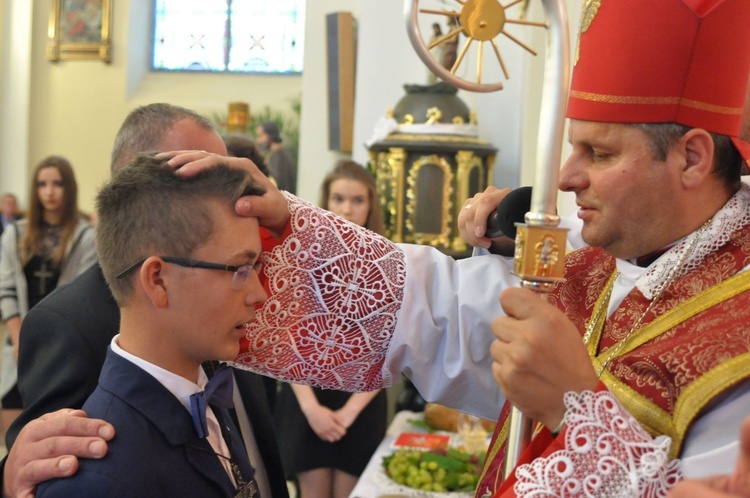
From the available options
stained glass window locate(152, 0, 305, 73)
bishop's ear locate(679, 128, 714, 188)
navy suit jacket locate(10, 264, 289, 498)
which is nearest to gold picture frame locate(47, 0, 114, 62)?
stained glass window locate(152, 0, 305, 73)

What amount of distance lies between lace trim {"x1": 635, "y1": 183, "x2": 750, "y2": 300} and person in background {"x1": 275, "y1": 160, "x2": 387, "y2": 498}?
278 centimetres

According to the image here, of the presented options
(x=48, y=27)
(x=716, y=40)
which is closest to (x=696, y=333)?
(x=716, y=40)

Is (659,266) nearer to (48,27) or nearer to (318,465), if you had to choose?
(318,465)

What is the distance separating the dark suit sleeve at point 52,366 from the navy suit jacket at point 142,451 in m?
0.38

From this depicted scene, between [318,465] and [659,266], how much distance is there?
115 inches

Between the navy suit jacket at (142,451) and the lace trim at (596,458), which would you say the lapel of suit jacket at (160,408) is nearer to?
the navy suit jacket at (142,451)

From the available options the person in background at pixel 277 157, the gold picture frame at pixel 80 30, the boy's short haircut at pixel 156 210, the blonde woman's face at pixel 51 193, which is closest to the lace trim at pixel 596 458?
the boy's short haircut at pixel 156 210

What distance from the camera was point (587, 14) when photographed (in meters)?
1.89

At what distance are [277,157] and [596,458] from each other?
972cm

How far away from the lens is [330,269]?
6.50 ft

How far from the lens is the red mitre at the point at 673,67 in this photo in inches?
69.6

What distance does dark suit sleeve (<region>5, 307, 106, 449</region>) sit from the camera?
2.14 meters

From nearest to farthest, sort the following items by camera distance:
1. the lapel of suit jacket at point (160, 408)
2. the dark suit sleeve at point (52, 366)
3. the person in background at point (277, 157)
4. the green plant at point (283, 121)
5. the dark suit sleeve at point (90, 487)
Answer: the dark suit sleeve at point (90, 487) → the lapel of suit jacket at point (160, 408) → the dark suit sleeve at point (52, 366) → the person in background at point (277, 157) → the green plant at point (283, 121)

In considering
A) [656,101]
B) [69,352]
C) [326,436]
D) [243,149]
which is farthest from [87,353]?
[326,436]
